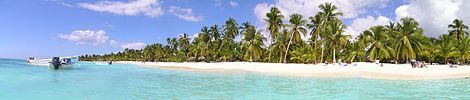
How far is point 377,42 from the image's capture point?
48.7 metres

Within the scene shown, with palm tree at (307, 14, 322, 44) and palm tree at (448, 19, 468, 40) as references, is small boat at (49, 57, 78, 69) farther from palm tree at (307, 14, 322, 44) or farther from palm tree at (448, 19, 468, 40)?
palm tree at (448, 19, 468, 40)

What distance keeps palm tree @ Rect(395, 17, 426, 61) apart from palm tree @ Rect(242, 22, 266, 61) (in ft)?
64.8

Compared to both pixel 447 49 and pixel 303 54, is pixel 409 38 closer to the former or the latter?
pixel 447 49

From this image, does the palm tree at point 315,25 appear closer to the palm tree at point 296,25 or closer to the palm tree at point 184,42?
the palm tree at point 296,25

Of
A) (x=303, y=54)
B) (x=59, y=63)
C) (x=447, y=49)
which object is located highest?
(x=447, y=49)

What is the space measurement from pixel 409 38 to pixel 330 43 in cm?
890

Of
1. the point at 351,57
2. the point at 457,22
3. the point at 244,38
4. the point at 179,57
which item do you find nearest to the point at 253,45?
the point at 244,38

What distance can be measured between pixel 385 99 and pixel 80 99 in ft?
33.1

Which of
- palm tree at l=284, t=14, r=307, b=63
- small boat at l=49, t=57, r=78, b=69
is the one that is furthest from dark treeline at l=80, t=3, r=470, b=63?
small boat at l=49, t=57, r=78, b=69

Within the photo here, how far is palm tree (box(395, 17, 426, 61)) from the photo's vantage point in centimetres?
4562

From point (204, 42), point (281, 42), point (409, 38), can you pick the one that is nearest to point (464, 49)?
point (409, 38)

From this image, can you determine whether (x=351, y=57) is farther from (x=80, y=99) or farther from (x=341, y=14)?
(x=80, y=99)

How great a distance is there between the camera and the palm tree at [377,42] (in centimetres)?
4809

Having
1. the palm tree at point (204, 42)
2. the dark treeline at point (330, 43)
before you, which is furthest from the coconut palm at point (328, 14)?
the palm tree at point (204, 42)
